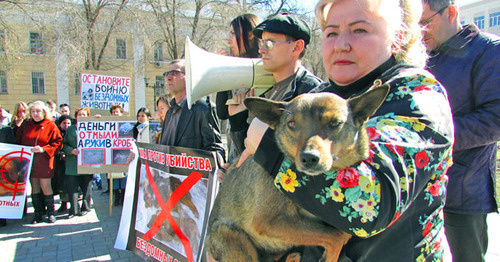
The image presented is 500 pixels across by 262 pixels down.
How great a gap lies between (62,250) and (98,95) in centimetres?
499

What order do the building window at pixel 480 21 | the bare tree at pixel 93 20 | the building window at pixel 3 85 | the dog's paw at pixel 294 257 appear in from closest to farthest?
the dog's paw at pixel 294 257 → the bare tree at pixel 93 20 → the building window at pixel 3 85 → the building window at pixel 480 21

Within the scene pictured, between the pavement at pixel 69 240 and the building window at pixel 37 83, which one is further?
the building window at pixel 37 83

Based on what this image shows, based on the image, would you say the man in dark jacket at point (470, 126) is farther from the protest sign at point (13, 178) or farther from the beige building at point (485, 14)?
the beige building at point (485, 14)

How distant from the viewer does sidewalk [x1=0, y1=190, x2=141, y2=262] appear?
242 inches

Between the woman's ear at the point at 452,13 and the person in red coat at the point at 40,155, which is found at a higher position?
the woman's ear at the point at 452,13

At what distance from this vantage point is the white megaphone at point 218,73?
2.83m

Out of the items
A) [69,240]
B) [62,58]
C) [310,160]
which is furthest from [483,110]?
[62,58]

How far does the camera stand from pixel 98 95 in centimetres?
988

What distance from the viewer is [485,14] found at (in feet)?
160

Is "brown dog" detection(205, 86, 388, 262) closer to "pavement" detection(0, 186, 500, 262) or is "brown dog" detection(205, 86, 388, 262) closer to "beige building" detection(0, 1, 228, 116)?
"pavement" detection(0, 186, 500, 262)

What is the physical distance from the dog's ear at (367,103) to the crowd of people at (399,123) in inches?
2.0

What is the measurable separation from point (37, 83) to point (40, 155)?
3468 cm

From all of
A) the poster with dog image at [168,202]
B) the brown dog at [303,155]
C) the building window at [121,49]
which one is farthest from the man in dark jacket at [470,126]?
the building window at [121,49]

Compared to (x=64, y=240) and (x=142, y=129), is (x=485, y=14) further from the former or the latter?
(x=64, y=240)
